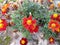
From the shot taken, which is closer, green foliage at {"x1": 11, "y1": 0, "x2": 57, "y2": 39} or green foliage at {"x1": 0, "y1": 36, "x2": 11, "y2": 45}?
→ green foliage at {"x1": 11, "y1": 0, "x2": 57, "y2": 39}

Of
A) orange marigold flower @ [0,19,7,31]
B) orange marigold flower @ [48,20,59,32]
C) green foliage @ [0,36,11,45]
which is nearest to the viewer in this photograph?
orange marigold flower @ [48,20,59,32]

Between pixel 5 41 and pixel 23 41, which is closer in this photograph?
pixel 23 41

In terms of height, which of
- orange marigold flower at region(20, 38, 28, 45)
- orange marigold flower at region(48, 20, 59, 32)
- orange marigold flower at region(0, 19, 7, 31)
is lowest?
orange marigold flower at region(20, 38, 28, 45)

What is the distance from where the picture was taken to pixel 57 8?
2600 mm

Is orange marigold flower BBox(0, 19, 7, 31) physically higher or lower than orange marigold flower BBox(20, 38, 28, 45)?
higher

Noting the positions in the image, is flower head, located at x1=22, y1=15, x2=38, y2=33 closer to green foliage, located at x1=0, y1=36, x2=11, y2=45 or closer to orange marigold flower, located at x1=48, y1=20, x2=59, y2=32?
orange marigold flower, located at x1=48, y1=20, x2=59, y2=32

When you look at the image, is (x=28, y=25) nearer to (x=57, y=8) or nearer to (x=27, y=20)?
(x=27, y=20)

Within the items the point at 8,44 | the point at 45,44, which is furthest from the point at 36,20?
the point at 8,44

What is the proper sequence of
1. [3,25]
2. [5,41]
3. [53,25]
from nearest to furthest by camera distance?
[53,25] → [3,25] → [5,41]

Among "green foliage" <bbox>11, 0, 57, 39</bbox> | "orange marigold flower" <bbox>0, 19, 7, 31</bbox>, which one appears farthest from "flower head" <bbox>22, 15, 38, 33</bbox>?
"orange marigold flower" <bbox>0, 19, 7, 31</bbox>

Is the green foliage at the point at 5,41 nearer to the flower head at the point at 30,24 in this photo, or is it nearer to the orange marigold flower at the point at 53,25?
the flower head at the point at 30,24

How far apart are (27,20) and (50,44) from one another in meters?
0.34

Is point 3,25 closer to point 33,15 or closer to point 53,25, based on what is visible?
point 33,15

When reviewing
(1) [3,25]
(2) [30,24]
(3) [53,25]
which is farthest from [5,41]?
(3) [53,25]
